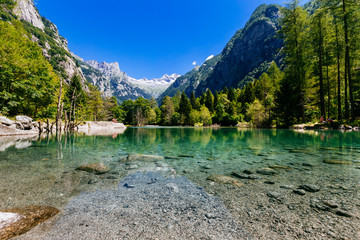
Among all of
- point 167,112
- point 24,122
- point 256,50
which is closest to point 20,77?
point 24,122

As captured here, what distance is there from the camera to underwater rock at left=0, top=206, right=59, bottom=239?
2.05m

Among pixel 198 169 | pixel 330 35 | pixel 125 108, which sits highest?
pixel 330 35

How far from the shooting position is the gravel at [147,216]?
6.97 ft

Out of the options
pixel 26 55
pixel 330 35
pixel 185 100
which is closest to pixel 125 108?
pixel 185 100

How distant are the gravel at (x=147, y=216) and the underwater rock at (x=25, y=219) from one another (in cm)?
25

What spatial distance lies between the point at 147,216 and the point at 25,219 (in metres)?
1.78

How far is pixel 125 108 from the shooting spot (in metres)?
87.6

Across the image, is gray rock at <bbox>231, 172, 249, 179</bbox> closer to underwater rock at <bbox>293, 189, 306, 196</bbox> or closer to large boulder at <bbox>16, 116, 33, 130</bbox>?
underwater rock at <bbox>293, 189, 306, 196</bbox>

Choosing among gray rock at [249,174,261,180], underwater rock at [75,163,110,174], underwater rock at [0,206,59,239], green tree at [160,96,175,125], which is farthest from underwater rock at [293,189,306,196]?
green tree at [160,96,175,125]

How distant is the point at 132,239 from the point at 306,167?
5857 millimetres

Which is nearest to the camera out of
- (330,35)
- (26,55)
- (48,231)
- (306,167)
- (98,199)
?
(48,231)

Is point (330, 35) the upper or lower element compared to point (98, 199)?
upper

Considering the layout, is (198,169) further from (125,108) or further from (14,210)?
(125,108)

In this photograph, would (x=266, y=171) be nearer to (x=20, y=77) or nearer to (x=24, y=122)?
(x=24, y=122)
